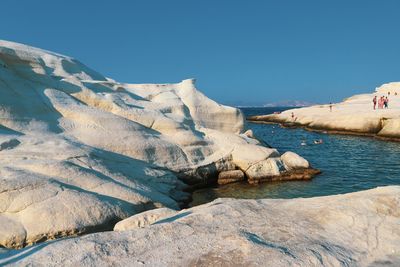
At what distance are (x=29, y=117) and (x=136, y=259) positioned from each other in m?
14.6

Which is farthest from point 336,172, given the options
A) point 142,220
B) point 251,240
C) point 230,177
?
point 251,240

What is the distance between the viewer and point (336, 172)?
90.5ft

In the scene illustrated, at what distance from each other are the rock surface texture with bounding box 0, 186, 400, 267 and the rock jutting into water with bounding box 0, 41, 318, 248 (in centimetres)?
467

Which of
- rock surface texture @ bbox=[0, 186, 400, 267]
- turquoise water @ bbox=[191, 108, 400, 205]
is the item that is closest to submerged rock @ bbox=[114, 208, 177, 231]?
rock surface texture @ bbox=[0, 186, 400, 267]

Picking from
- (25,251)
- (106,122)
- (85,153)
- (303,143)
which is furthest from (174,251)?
(303,143)

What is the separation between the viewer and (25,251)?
833 centimetres

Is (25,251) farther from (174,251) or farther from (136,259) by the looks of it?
(174,251)

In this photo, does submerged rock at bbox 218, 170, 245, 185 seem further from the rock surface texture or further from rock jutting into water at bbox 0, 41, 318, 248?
the rock surface texture

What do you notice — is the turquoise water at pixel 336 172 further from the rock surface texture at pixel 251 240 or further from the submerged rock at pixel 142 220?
the rock surface texture at pixel 251 240

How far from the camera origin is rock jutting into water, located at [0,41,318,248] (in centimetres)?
1346

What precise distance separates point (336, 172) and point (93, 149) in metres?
16.7

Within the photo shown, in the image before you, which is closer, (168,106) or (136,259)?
(136,259)

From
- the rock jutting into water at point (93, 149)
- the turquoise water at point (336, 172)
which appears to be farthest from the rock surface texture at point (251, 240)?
the turquoise water at point (336, 172)

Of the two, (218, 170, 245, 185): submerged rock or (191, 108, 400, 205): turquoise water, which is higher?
(218, 170, 245, 185): submerged rock
